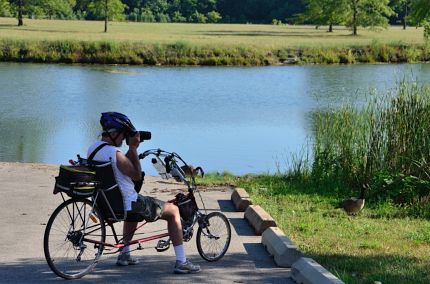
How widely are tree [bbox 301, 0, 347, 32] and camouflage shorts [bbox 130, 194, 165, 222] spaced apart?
7170 centimetres

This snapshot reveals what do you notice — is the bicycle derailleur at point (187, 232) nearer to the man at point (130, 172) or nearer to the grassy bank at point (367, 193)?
the man at point (130, 172)

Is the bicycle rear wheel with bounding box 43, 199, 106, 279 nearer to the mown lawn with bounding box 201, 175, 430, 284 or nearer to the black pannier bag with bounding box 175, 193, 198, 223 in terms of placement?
the black pannier bag with bounding box 175, 193, 198, 223

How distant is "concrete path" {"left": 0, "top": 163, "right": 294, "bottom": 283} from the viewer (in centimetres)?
752

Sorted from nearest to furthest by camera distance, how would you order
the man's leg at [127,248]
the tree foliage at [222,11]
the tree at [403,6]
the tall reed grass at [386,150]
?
the man's leg at [127,248], the tree at [403,6], the tall reed grass at [386,150], the tree foliage at [222,11]

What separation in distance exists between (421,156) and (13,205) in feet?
19.8

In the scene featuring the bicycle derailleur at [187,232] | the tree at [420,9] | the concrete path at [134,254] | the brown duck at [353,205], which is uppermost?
the tree at [420,9]

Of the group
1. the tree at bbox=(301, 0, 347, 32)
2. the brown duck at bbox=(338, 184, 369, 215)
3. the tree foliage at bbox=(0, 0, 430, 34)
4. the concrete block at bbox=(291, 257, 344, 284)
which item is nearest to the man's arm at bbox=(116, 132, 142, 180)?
the concrete block at bbox=(291, 257, 344, 284)

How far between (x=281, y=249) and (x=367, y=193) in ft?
15.7

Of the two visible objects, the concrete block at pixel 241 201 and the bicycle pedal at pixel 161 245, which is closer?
the bicycle pedal at pixel 161 245

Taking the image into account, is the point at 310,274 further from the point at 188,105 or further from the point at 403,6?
the point at 403,6

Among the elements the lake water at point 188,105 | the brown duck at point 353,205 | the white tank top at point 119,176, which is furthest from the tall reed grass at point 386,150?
the white tank top at point 119,176

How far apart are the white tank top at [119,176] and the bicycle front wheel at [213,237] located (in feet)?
3.07

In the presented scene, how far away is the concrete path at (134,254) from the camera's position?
7.52 meters

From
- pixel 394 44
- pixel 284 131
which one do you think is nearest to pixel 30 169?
pixel 284 131
